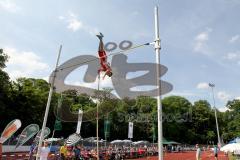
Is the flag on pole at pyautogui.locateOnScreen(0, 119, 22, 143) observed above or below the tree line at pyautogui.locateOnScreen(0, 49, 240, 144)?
below

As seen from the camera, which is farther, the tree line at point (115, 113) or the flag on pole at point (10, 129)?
the tree line at point (115, 113)

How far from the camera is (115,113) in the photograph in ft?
211

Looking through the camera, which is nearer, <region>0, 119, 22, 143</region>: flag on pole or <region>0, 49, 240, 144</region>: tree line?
<region>0, 119, 22, 143</region>: flag on pole

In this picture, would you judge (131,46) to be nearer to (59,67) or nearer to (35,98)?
(59,67)

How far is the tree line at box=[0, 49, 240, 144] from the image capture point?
42125 millimetres

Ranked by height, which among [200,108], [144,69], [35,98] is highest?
[200,108]

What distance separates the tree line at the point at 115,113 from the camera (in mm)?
42125

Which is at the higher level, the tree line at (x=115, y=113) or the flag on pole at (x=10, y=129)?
the tree line at (x=115, y=113)

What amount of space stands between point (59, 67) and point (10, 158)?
8.69 m

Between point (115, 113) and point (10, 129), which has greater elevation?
point (115, 113)

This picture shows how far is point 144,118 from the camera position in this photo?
243 ft

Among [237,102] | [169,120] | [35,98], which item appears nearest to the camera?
[35,98]

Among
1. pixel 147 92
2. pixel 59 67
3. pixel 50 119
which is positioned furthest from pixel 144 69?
pixel 50 119

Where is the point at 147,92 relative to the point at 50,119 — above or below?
below
